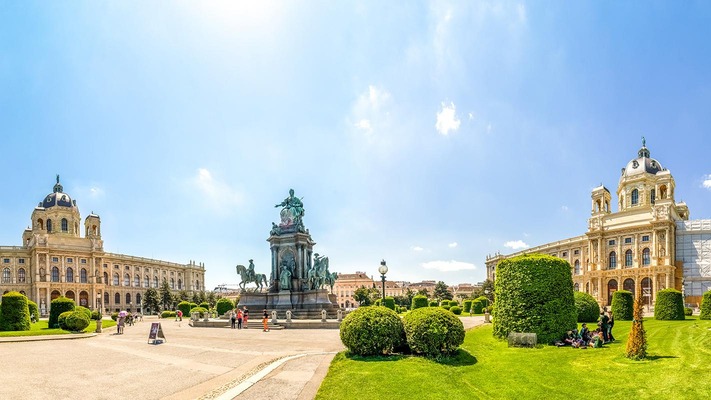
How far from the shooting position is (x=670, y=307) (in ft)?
110

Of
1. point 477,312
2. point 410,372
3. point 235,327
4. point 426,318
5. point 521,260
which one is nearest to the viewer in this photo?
point 410,372

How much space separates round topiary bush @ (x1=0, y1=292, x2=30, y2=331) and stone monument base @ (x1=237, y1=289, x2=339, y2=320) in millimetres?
16569

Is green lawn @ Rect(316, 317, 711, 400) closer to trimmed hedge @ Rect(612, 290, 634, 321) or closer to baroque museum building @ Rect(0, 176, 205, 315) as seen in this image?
trimmed hedge @ Rect(612, 290, 634, 321)

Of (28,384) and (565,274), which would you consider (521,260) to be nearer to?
(565,274)

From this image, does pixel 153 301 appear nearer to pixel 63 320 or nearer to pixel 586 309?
pixel 63 320

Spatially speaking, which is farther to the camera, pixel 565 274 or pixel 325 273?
pixel 325 273

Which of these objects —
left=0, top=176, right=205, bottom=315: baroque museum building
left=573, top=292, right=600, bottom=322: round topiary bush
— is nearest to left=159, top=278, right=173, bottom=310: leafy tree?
left=0, top=176, right=205, bottom=315: baroque museum building

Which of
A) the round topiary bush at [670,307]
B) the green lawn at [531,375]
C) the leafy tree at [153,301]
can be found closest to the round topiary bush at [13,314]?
the green lawn at [531,375]

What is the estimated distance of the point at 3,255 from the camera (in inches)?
3593

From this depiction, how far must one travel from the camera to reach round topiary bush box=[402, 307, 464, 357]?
14.3 metres

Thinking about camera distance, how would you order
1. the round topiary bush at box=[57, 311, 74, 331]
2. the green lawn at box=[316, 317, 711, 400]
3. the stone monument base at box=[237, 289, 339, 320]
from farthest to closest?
the stone monument base at box=[237, 289, 339, 320] < the round topiary bush at box=[57, 311, 74, 331] < the green lawn at box=[316, 317, 711, 400]

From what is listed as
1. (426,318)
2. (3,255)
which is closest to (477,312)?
(426,318)

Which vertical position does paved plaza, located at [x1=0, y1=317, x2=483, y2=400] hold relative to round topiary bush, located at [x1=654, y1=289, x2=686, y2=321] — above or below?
above

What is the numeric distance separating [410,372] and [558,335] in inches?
343
